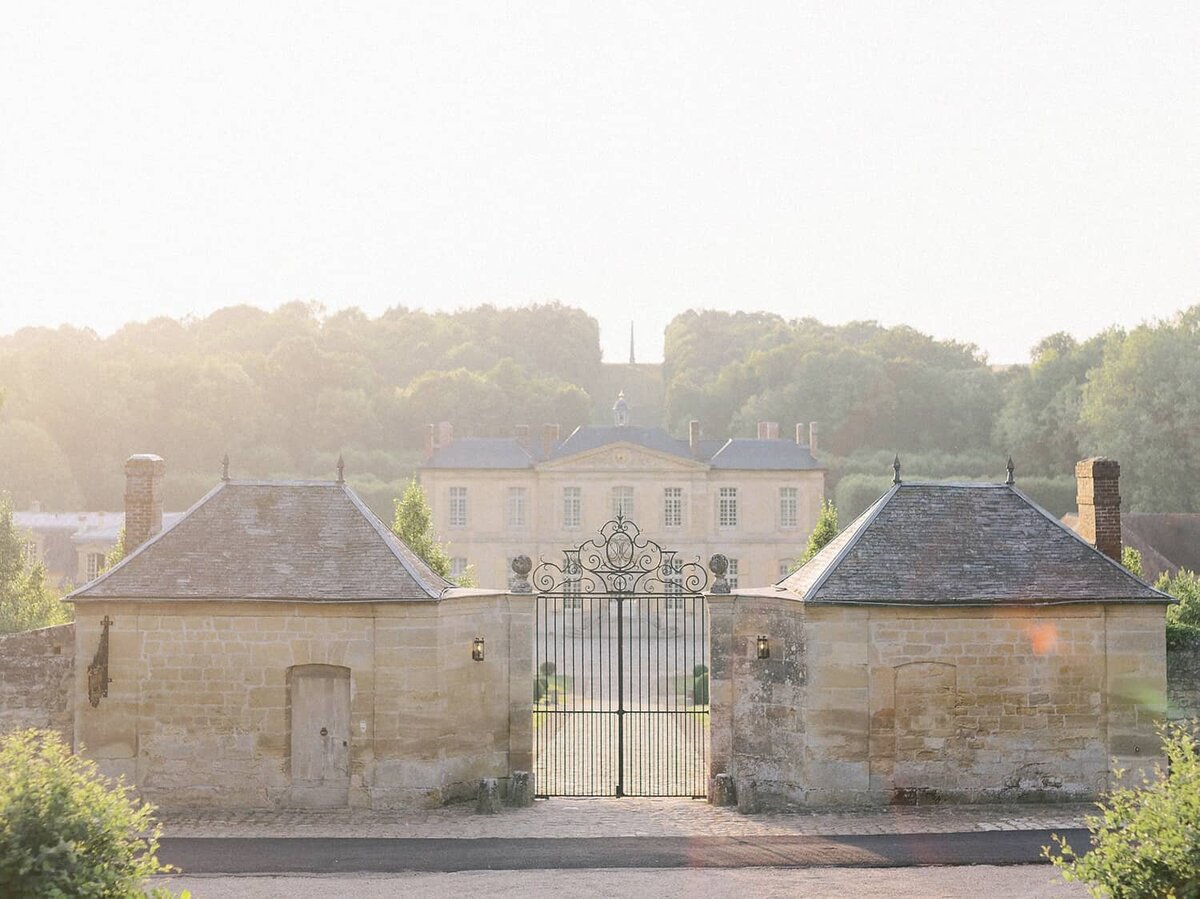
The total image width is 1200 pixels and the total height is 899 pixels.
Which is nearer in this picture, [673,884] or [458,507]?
[673,884]

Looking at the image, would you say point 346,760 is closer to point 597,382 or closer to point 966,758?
point 966,758

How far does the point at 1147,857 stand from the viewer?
7.85 meters

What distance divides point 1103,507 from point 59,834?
13598mm

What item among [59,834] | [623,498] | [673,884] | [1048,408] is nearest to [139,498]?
[673,884]

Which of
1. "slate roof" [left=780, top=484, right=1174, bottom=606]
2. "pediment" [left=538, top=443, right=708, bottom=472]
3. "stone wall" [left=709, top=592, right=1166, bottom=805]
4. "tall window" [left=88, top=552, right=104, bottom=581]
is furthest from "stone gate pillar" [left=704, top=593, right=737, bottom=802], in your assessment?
"pediment" [left=538, top=443, right=708, bottom=472]

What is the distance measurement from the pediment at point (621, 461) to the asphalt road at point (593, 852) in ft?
109

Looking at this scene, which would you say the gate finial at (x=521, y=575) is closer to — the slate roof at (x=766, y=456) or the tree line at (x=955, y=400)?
the slate roof at (x=766, y=456)

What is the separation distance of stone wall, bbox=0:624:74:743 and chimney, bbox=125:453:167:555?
168 cm

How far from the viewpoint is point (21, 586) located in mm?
21562

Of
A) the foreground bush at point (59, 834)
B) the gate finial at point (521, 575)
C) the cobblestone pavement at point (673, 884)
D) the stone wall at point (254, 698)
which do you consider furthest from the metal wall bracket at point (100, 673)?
the foreground bush at point (59, 834)

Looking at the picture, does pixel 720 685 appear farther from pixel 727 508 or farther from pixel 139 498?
pixel 727 508

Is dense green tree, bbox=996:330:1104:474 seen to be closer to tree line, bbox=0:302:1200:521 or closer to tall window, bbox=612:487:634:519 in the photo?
tree line, bbox=0:302:1200:521

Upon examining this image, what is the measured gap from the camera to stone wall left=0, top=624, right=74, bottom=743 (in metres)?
15.1

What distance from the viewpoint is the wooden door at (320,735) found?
1470 centimetres
